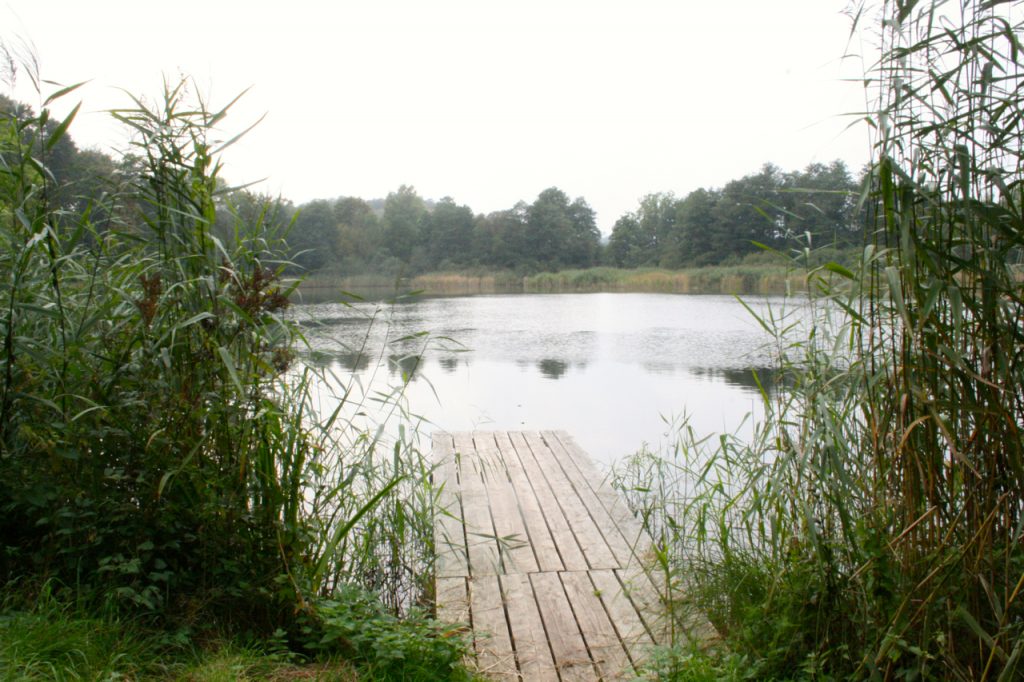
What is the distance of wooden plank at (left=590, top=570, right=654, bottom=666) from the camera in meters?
2.11

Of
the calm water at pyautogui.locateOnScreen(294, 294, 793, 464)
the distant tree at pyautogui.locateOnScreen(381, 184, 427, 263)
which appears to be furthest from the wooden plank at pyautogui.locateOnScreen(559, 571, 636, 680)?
the distant tree at pyautogui.locateOnScreen(381, 184, 427, 263)

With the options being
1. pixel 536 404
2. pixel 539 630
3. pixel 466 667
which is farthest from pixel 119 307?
pixel 536 404

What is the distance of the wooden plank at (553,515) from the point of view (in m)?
2.83

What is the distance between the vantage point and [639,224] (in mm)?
43969

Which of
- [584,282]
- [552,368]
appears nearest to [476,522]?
[552,368]

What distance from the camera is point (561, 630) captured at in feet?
7.36

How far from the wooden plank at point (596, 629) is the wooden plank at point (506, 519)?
0.21m

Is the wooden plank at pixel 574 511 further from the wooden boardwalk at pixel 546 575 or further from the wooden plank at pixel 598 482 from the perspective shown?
the wooden plank at pixel 598 482

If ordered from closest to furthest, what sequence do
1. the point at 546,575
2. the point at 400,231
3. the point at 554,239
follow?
the point at 546,575 < the point at 400,231 < the point at 554,239

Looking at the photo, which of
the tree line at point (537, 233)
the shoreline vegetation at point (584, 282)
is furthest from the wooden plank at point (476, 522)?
the shoreline vegetation at point (584, 282)

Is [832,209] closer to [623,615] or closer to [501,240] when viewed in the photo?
[623,615]

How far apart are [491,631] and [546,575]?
19.1 inches

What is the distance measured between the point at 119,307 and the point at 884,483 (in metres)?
2.22

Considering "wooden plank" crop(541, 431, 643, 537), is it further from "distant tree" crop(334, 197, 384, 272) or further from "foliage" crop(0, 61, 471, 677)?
"distant tree" crop(334, 197, 384, 272)
